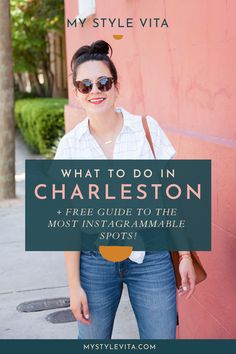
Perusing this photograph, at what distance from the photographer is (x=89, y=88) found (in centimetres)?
239

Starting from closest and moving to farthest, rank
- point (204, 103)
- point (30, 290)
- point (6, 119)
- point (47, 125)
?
point (204, 103)
point (30, 290)
point (6, 119)
point (47, 125)

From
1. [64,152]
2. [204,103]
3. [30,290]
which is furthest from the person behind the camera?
[30,290]

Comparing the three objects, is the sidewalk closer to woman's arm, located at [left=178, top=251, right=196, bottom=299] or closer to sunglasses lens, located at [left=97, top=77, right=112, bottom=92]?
woman's arm, located at [left=178, top=251, right=196, bottom=299]

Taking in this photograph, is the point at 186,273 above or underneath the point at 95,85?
underneath

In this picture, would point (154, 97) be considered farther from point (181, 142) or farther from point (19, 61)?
point (19, 61)

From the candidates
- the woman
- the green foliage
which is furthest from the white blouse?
the green foliage

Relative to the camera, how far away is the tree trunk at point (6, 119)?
9.23 meters

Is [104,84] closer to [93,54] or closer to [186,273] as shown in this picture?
[93,54]

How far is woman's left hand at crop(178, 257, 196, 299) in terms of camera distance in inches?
94.8

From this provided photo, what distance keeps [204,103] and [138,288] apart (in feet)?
4.40

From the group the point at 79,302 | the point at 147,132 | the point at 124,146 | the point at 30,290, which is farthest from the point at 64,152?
the point at 30,290

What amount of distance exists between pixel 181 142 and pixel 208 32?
67 centimetres

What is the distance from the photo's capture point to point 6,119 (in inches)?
368

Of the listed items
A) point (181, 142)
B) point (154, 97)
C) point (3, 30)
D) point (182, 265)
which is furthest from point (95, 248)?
point (3, 30)
